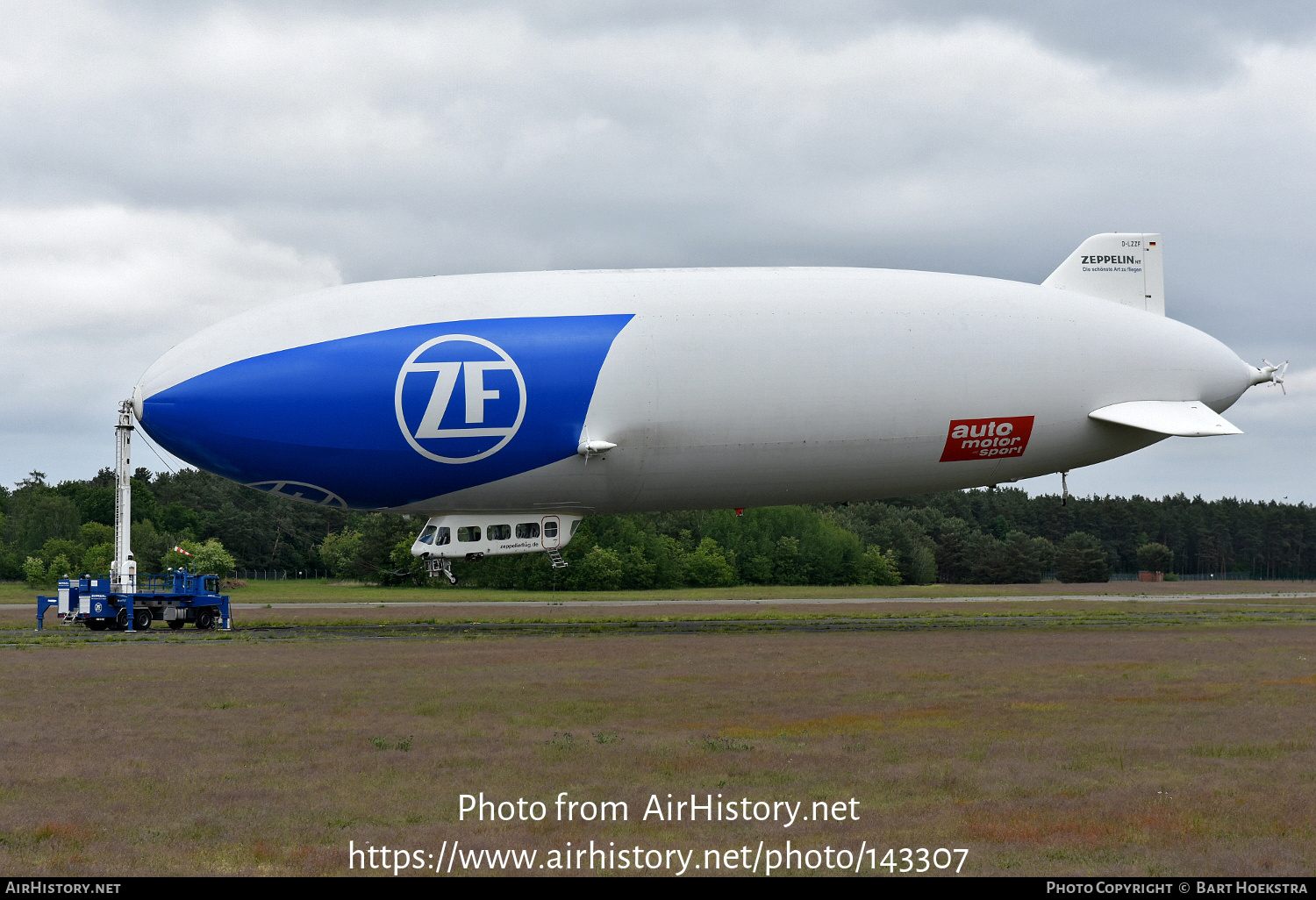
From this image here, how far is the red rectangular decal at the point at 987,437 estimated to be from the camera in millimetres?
35156

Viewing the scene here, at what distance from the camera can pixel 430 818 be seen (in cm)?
1495

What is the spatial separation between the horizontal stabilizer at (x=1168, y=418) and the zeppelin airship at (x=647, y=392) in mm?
103

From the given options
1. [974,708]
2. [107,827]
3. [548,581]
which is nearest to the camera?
[107,827]

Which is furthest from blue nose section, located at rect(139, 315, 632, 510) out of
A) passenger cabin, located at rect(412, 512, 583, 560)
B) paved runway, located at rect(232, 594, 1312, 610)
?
paved runway, located at rect(232, 594, 1312, 610)

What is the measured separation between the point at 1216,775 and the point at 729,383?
18616 millimetres

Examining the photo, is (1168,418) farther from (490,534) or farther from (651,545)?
(651,545)

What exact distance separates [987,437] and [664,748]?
19643mm

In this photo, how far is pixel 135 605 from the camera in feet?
172

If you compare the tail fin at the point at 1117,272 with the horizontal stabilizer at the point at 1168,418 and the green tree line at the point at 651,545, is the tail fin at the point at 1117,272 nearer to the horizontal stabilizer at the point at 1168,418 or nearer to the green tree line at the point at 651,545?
the horizontal stabilizer at the point at 1168,418

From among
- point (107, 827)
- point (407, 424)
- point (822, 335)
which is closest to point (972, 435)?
point (822, 335)

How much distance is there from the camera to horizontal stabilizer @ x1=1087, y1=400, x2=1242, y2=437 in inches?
1404

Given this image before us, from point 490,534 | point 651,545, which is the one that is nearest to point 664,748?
point 490,534

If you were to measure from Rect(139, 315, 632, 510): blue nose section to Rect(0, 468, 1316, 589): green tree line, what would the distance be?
189ft
